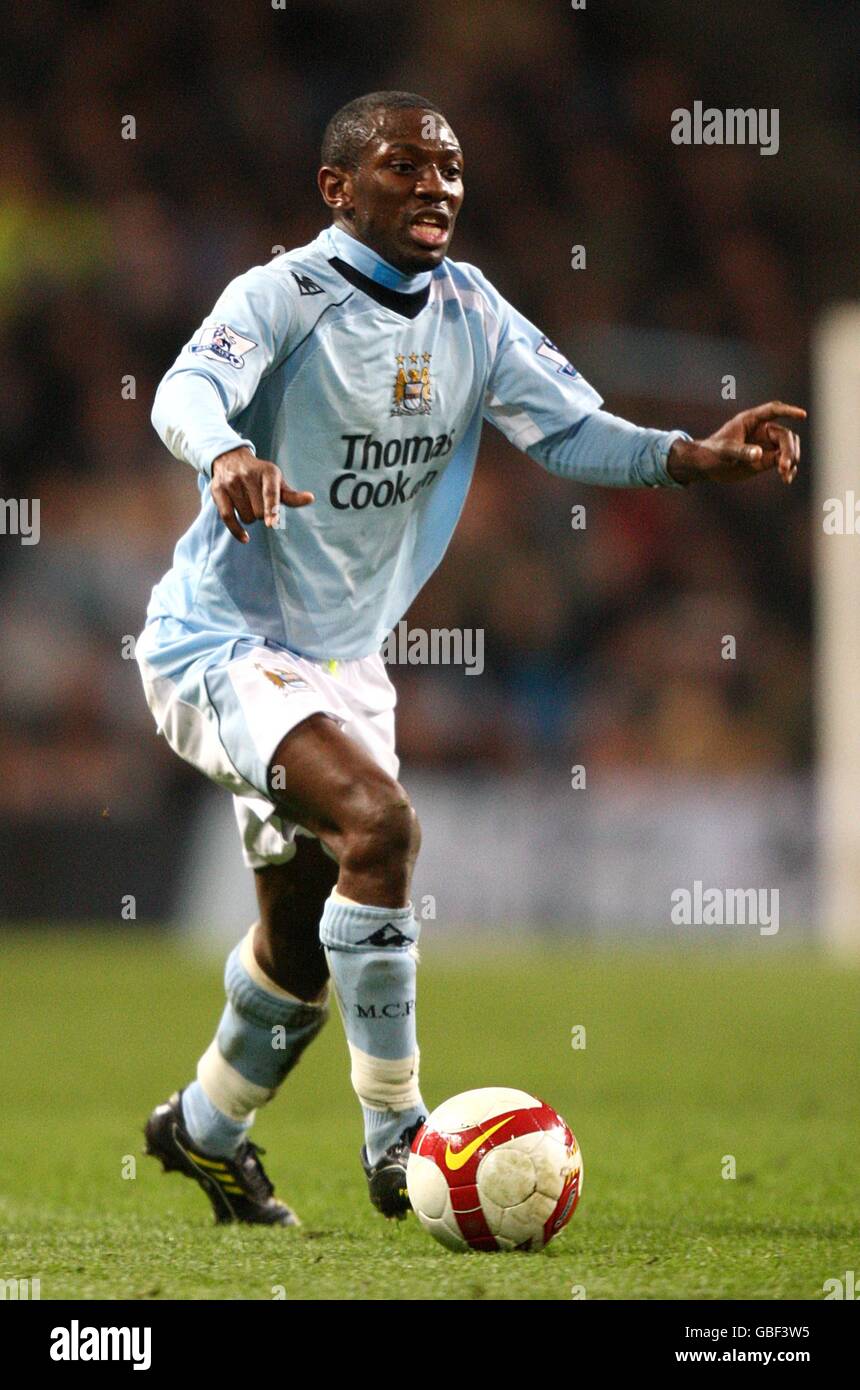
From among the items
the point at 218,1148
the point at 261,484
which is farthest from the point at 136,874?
the point at 261,484

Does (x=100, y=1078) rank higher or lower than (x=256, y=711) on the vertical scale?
lower

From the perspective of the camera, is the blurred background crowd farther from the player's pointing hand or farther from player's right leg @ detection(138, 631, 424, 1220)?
the player's pointing hand

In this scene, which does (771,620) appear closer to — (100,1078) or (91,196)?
(91,196)

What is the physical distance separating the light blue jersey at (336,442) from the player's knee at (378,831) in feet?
2.29

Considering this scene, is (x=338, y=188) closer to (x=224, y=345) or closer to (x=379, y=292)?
(x=379, y=292)

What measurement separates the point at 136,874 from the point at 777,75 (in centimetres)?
1186

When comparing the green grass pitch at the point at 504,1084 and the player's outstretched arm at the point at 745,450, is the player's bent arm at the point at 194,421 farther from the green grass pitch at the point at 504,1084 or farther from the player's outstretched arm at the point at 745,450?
the green grass pitch at the point at 504,1084

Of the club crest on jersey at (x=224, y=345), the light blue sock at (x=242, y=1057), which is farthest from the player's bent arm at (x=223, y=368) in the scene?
the light blue sock at (x=242, y=1057)

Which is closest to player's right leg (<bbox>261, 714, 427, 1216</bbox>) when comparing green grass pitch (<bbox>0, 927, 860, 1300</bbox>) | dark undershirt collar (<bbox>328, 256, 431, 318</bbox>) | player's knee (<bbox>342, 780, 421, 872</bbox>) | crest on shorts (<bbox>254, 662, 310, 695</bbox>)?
player's knee (<bbox>342, 780, 421, 872</bbox>)

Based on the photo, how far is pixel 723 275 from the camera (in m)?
19.3

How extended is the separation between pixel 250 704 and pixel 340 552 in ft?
1.80

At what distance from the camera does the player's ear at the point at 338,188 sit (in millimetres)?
4742

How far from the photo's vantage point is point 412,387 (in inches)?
188

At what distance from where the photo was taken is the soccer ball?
4.13 meters
